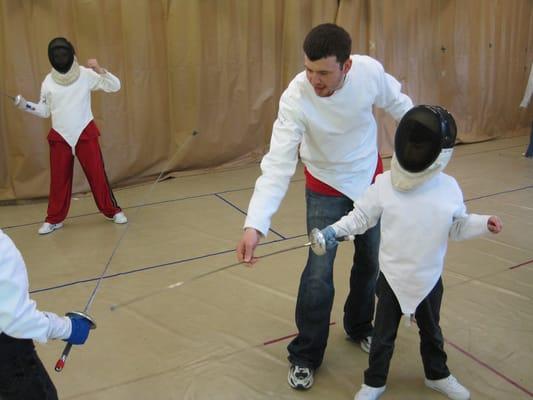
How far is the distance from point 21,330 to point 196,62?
3.86 m

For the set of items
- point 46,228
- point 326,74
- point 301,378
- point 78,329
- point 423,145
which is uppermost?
point 326,74

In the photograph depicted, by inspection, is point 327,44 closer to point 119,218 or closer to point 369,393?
point 369,393

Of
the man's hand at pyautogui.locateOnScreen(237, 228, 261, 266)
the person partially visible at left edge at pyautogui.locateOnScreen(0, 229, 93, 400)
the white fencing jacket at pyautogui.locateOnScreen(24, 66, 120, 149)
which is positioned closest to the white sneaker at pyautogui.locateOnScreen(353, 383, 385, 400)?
the man's hand at pyautogui.locateOnScreen(237, 228, 261, 266)

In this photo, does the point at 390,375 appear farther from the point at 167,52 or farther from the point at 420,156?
the point at 167,52

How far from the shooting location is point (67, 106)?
341 cm

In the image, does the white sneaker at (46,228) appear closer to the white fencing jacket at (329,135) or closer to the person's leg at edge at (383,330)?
the white fencing jacket at (329,135)

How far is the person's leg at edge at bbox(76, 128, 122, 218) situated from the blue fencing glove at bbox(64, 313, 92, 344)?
226cm

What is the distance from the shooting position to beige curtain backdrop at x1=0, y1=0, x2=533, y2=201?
163 inches

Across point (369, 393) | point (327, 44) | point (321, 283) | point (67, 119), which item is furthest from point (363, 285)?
point (67, 119)

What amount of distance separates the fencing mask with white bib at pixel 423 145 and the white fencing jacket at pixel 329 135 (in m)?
0.24

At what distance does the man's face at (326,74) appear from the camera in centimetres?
161

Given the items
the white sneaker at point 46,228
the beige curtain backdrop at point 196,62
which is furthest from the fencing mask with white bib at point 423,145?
the beige curtain backdrop at point 196,62

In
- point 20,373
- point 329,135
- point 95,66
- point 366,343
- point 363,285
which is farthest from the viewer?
point 95,66

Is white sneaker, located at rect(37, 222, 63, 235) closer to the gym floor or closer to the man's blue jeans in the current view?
the gym floor
